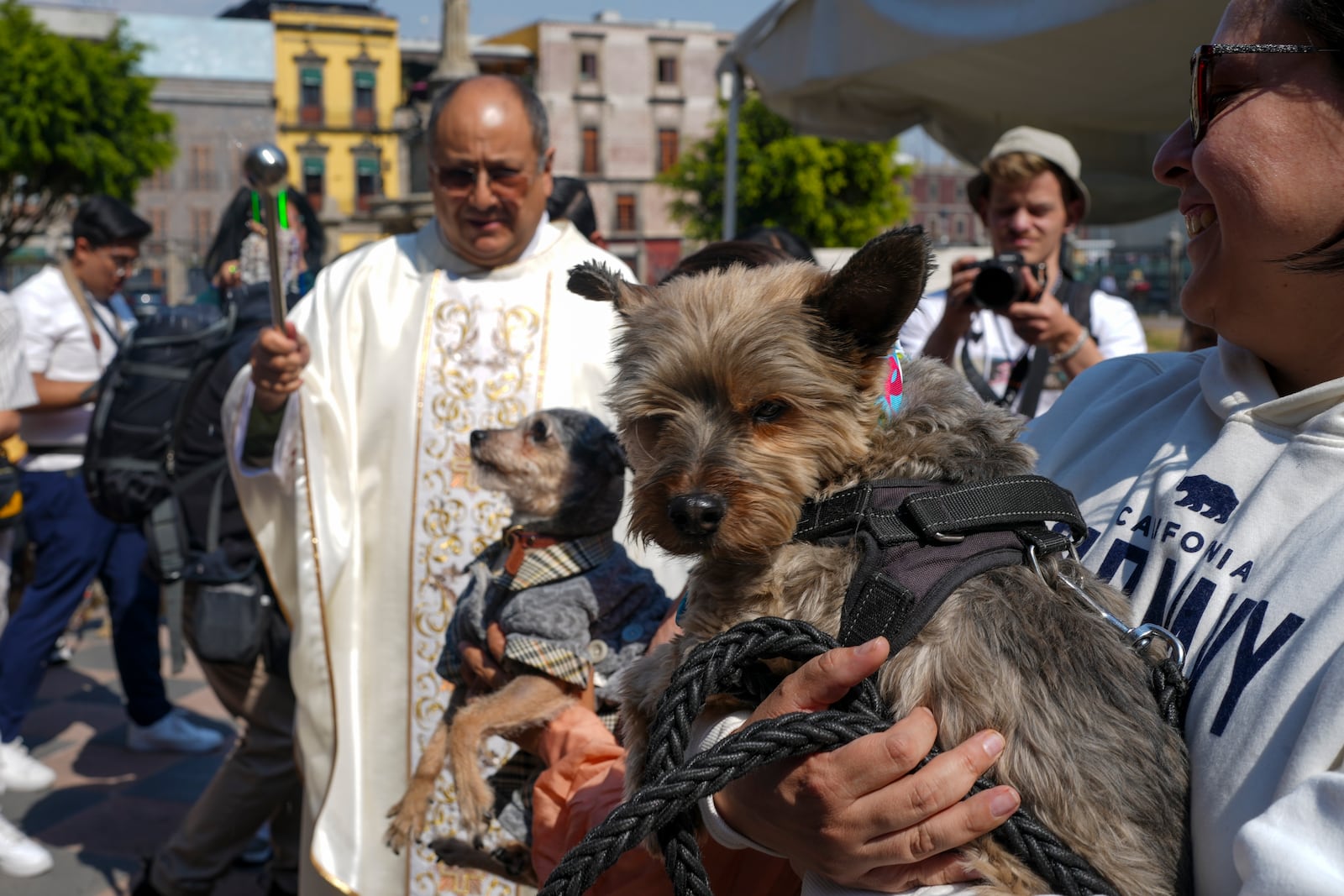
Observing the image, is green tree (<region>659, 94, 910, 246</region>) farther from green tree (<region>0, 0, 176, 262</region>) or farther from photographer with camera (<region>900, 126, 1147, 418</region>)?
photographer with camera (<region>900, 126, 1147, 418</region>)

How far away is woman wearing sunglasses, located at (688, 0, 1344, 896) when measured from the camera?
51.8 inches

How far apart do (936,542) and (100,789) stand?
20.5ft

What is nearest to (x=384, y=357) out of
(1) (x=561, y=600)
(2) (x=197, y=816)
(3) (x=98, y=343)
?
(1) (x=561, y=600)

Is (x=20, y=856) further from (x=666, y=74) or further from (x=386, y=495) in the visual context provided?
(x=666, y=74)

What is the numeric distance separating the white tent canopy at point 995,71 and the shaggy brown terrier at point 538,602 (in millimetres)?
2310

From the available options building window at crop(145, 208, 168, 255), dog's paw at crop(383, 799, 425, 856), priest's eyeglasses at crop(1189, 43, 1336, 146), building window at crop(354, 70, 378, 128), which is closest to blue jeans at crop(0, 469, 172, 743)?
dog's paw at crop(383, 799, 425, 856)

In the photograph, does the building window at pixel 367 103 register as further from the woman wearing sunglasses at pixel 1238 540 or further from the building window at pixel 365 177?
the woman wearing sunglasses at pixel 1238 540

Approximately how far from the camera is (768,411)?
180cm

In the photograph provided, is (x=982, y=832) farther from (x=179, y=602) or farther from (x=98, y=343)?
(x=98, y=343)

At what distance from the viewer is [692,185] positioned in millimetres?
48562

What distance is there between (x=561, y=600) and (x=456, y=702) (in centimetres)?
68

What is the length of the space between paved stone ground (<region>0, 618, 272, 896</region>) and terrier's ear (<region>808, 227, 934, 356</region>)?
15.6 ft

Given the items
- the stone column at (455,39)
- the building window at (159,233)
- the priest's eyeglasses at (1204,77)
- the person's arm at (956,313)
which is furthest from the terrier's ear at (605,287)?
the building window at (159,233)

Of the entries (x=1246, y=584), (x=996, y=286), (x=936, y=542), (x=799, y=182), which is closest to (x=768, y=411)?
(x=936, y=542)
